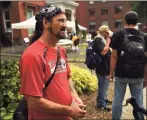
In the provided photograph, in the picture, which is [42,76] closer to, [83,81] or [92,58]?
[92,58]

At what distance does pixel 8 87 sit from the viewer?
5.85 metres

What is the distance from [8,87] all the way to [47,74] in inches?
138

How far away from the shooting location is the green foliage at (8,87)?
Answer: 5.51 meters

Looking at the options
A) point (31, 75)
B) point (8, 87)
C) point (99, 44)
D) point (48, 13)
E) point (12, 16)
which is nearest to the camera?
point (31, 75)

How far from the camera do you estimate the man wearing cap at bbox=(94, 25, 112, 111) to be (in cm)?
611

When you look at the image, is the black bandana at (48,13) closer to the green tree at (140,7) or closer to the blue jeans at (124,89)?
the blue jeans at (124,89)

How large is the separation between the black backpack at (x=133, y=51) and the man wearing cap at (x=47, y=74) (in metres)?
2.10

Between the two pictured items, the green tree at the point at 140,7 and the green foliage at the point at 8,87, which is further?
the green tree at the point at 140,7

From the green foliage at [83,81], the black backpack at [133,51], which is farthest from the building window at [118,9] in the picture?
the black backpack at [133,51]

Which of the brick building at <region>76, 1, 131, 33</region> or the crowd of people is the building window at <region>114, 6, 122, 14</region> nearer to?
the brick building at <region>76, 1, 131, 33</region>

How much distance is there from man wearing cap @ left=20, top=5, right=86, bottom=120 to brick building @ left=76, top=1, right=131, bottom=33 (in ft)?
204

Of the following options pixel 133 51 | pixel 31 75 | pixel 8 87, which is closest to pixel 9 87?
pixel 8 87

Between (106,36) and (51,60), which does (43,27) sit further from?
(106,36)

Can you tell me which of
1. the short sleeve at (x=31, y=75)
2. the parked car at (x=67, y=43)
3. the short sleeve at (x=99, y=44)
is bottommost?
the parked car at (x=67, y=43)
